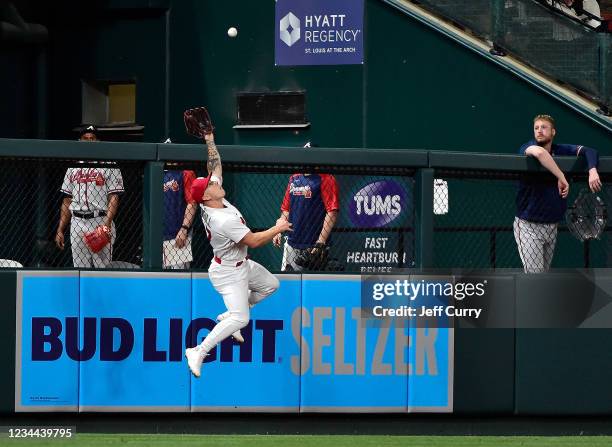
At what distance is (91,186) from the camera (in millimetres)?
9719

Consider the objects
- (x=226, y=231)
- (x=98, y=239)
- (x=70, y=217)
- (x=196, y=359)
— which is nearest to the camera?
(x=226, y=231)

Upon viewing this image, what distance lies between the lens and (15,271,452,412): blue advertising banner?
9016 millimetres

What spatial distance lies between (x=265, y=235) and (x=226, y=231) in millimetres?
357

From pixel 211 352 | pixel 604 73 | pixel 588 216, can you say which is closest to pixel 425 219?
pixel 588 216

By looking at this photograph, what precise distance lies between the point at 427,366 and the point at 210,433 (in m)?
1.66

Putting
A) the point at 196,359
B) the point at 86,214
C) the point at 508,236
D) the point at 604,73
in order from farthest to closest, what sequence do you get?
the point at 604,73 < the point at 508,236 < the point at 86,214 < the point at 196,359

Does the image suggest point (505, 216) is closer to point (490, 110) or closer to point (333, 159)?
point (333, 159)

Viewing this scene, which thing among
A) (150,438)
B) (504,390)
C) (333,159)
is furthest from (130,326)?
(504,390)

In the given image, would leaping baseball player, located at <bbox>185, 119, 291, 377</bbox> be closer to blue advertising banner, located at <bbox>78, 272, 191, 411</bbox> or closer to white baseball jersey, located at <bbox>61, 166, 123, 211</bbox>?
blue advertising banner, located at <bbox>78, 272, 191, 411</bbox>

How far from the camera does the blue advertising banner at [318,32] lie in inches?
576

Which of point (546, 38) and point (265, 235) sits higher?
point (546, 38)

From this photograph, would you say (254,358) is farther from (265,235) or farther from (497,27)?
(497,27)

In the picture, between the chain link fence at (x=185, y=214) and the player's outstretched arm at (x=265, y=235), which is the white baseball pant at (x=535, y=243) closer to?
the chain link fence at (x=185, y=214)

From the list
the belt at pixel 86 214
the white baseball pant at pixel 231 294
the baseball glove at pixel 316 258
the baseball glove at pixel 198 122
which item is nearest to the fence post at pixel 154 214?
the baseball glove at pixel 198 122
